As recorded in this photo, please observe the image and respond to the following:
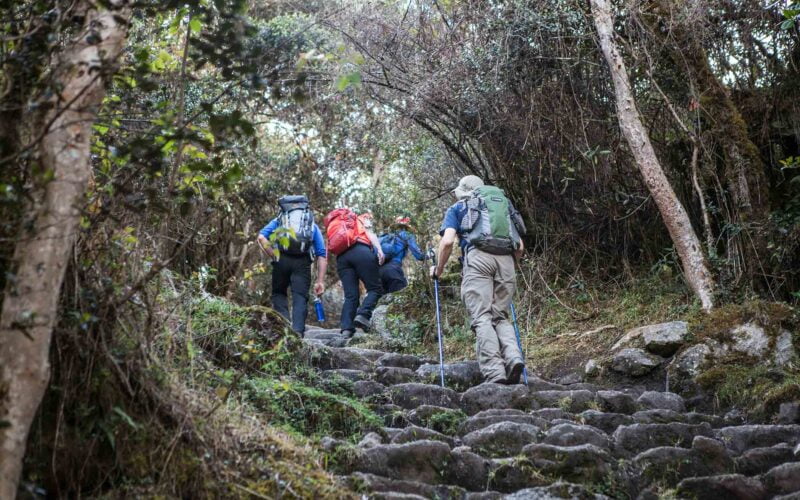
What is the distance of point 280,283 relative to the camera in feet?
32.2

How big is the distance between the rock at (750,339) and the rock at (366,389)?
11.2 ft

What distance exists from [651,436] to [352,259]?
567 cm

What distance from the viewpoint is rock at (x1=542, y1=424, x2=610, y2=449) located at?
576 centimetres

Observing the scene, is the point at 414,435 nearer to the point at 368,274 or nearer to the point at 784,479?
the point at 784,479

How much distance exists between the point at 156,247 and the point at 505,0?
24.8ft

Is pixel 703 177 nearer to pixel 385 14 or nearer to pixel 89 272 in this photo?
pixel 385 14

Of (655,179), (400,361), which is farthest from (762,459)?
(655,179)

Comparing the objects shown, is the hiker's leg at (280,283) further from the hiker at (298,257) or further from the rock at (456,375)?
the rock at (456,375)

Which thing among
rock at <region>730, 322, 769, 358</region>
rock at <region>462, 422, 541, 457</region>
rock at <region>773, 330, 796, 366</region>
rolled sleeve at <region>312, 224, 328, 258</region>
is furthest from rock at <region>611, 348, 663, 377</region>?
rolled sleeve at <region>312, 224, 328, 258</region>

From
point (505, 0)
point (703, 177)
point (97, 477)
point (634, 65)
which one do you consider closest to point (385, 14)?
point (505, 0)

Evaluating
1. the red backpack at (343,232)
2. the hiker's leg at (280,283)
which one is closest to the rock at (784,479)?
the hiker's leg at (280,283)

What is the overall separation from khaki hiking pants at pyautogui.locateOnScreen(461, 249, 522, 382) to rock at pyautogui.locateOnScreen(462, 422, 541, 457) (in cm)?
204

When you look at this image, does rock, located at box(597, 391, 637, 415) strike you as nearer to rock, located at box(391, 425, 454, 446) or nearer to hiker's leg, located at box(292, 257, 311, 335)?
rock, located at box(391, 425, 454, 446)

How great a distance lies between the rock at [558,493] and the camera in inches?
193
